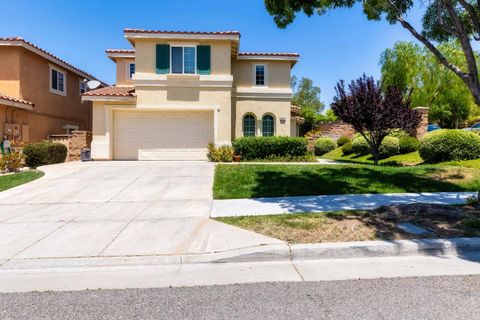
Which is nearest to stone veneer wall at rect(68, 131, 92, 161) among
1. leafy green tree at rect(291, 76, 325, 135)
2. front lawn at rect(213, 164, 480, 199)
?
front lawn at rect(213, 164, 480, 199)

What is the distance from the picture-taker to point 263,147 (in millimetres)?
17188

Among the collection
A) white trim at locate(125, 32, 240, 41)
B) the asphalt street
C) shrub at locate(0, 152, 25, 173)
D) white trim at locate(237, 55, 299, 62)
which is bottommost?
the asphalt street

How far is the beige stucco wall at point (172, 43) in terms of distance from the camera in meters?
17.7

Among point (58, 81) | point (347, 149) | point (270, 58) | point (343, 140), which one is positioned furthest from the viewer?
point (343, 140)

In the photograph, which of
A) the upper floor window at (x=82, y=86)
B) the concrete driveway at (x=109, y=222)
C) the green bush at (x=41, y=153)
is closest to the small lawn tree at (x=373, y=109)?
the concrete driveway at (x=109, y=222)

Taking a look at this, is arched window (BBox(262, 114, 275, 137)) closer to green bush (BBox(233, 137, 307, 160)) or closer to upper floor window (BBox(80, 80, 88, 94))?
green bush (BBox(233, 137, 307, 160))

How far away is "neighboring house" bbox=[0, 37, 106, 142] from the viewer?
16984mm

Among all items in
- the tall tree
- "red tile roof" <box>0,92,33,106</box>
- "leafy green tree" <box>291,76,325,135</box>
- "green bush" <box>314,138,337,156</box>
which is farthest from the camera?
"leafy green tree" <box>291,76,325,135</box>

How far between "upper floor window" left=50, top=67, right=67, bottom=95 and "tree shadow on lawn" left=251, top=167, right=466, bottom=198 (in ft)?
49.1

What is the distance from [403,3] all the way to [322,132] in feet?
72.7

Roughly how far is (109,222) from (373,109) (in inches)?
491

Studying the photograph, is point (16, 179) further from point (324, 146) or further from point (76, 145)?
point (324, 146)

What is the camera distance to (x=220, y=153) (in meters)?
17.0

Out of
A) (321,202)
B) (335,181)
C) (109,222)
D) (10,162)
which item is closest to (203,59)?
(10,162)
